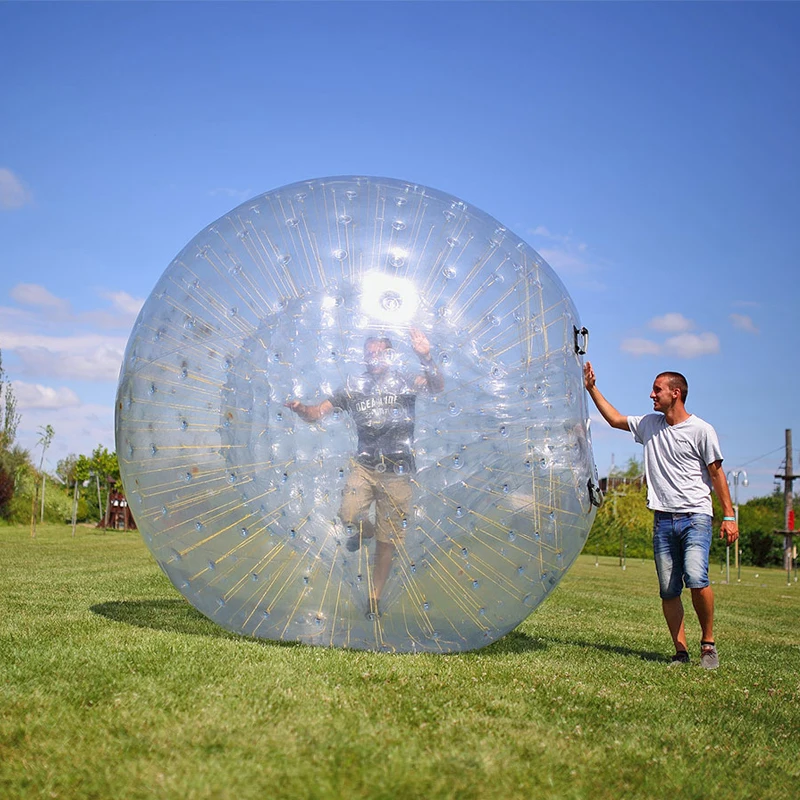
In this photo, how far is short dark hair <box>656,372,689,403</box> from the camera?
5887 millimetres

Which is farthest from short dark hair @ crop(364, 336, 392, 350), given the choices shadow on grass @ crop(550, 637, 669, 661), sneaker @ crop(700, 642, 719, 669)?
sneaker @ crop(700, 642, 719, 669)

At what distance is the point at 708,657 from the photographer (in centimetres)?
559

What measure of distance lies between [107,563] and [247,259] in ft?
27.2

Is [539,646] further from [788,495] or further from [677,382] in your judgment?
[788,495]

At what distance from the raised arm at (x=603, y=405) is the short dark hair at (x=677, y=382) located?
0.40 m

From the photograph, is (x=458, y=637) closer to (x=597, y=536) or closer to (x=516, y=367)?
(x=516, y=367)

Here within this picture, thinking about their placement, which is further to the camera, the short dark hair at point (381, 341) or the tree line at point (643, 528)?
the tree line at point (643, 528)

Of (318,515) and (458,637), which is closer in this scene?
(318,515)

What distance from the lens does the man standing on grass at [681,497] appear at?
18.4ft

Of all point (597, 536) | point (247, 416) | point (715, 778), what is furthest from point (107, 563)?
point (597, 536)

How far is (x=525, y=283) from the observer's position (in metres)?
5.10

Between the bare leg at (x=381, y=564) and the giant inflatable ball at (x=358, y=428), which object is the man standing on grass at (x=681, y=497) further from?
the bare leg at (x=381, y=564)

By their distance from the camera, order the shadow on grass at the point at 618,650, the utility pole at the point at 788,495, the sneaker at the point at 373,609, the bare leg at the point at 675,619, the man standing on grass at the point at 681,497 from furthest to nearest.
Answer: the utility pole at the point at 788,495
the shadow on grass at the point at 618,650
the bare leg at the point at 675,619
the man standing on grass at the point at 681,497
the sneaker at the point at 373,609

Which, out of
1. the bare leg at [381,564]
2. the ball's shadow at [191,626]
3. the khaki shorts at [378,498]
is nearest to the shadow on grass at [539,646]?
the ball's shadow at [191,626]
